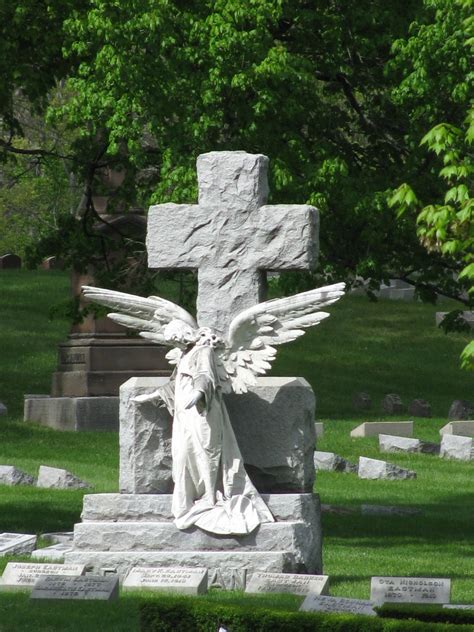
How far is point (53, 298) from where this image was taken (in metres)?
43.5

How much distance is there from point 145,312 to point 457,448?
12.7 metres

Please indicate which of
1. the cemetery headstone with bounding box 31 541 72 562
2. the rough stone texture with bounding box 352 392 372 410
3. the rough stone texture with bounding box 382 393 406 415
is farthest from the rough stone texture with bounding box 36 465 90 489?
the rough stone texture with bounding box 352 392 372 410

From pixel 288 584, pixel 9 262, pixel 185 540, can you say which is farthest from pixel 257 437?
pixel 9 262

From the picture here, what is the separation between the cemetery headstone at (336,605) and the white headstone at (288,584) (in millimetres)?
694

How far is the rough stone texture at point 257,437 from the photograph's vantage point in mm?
11805

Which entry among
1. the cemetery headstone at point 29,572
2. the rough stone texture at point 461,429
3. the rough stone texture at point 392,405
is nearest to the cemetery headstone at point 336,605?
the cemetery headstone at point 29,572

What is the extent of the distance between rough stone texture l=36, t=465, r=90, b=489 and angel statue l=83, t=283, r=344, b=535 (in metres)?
7.66

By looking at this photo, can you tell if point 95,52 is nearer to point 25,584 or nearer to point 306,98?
point 306,98

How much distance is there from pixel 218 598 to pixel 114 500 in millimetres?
1593

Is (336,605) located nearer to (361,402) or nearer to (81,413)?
(81,413)

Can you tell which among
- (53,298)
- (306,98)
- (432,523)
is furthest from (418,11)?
(53,298)

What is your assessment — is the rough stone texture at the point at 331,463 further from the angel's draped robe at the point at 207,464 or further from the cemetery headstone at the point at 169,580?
the cemetery headstone at the point at 169,580

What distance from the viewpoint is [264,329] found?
38.3 feet

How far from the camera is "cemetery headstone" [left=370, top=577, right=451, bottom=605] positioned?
395 inches
